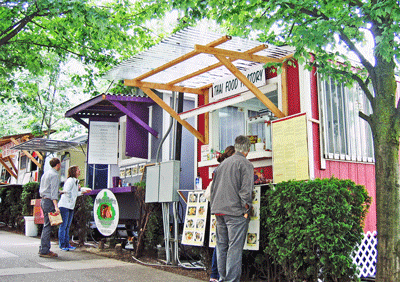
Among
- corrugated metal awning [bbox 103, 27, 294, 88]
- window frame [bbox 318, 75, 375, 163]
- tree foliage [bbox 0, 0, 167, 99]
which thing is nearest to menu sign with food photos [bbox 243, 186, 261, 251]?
window frame [bbox 318, 75, 375, 163]

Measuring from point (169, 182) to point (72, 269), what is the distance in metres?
2.10

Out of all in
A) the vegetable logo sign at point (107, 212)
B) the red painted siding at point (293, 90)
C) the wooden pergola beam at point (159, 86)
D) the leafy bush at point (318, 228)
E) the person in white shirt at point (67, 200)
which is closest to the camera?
the leafy bush at point (318, 228)

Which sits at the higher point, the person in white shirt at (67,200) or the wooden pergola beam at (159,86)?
the wooden pergola beam at (159,86)

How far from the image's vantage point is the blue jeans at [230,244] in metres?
5.23

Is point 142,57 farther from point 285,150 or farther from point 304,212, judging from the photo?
point 304,212

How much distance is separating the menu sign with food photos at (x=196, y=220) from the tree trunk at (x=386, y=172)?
101 inches

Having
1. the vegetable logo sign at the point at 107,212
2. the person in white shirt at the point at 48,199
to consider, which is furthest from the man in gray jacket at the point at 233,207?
the vegetable logo sign at the point at 107,212

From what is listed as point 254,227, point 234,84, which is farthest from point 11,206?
point 254,227

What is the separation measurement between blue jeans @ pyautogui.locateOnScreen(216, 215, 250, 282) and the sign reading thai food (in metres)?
3.35

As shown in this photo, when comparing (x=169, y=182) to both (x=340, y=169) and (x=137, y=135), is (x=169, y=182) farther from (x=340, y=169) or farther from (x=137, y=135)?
(x=137, y=135)

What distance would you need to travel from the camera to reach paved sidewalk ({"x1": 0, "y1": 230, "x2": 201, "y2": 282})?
610 centimetres

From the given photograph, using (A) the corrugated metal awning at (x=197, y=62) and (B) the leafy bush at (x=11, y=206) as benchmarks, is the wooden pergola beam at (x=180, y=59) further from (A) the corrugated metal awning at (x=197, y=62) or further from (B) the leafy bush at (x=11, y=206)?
(B) the leafy bush at (x=11, y=206)

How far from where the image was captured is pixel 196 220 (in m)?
6.93

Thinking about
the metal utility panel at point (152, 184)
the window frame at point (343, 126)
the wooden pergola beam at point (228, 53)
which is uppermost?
the wooden pergola beam at point (228, 53)
